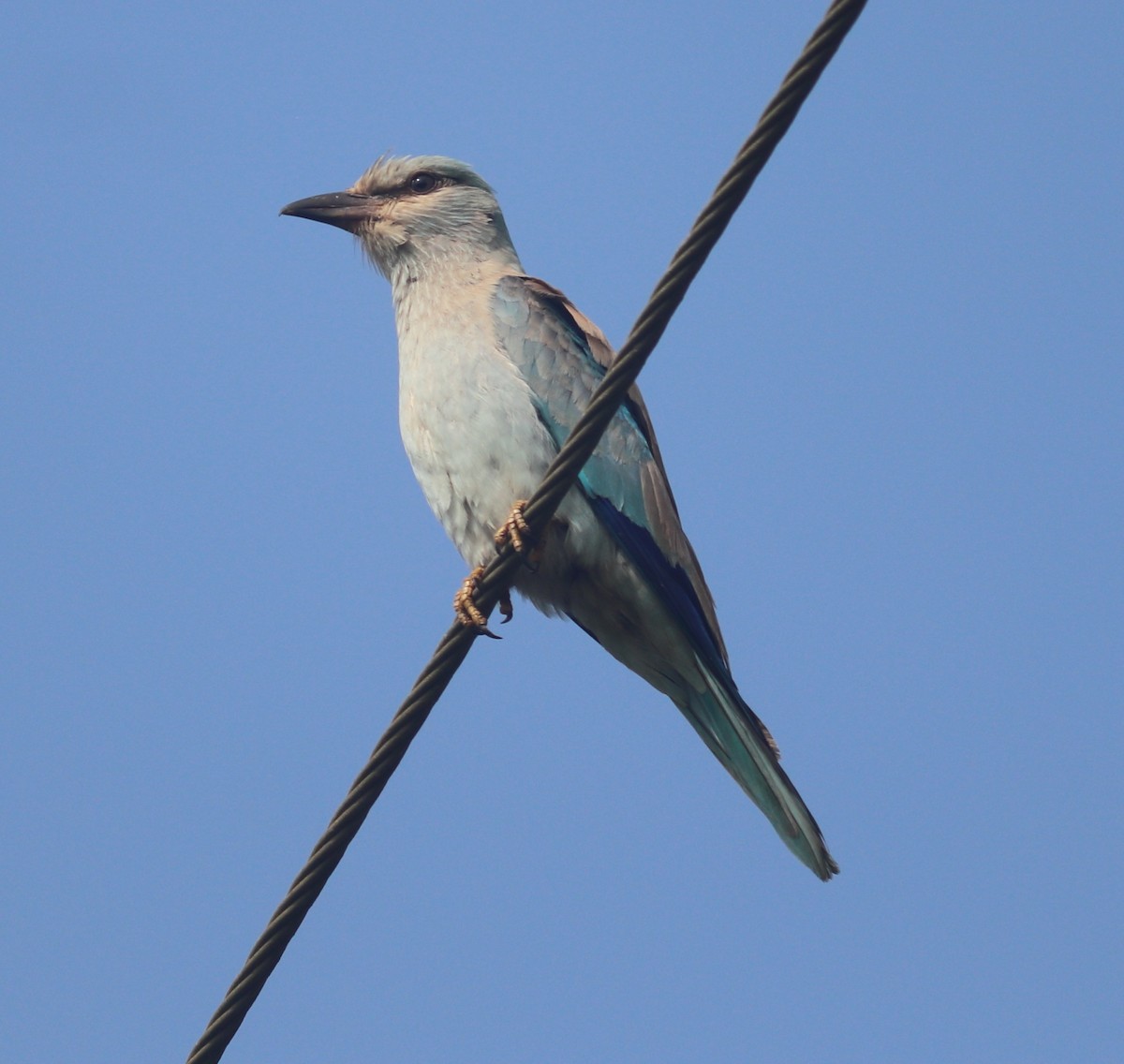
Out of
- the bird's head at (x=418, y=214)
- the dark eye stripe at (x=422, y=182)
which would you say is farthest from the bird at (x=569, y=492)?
the dark eye stripe at (x=422, y=182)

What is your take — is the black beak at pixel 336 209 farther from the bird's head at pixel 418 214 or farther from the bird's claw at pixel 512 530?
the bird's claw at pixel 512 530

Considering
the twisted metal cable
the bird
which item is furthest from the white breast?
the twisted metal cable

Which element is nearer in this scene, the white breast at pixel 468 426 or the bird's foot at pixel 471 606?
the bird's foot at pixel 471 606

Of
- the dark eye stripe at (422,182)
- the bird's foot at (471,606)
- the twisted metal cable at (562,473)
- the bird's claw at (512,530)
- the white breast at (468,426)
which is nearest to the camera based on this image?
the twisted metal cable at (562,473)

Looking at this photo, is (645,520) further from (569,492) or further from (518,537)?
(518,537)

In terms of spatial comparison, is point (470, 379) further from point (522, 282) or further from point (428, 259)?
point (428, 259)

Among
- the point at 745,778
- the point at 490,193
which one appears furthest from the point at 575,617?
the point at 490,193
